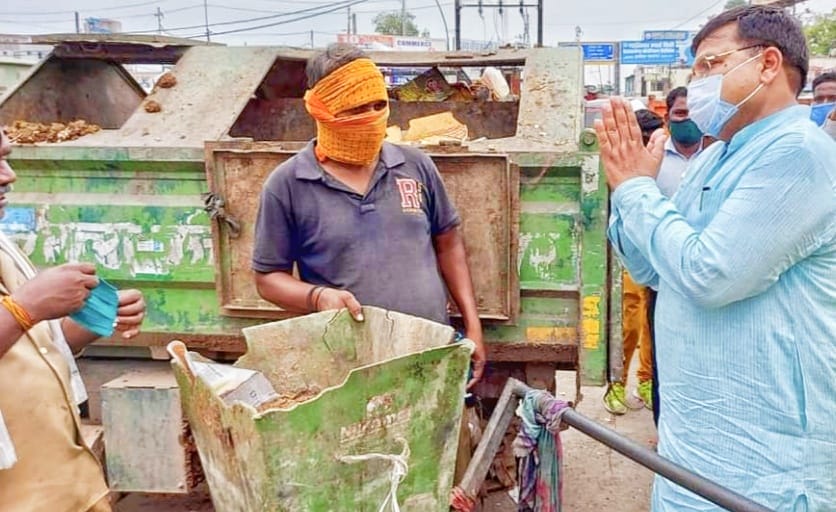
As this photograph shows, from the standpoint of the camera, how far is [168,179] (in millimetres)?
2906

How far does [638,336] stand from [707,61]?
9.95 ft

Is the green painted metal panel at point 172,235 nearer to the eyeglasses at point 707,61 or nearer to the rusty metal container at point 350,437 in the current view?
the rusty metal container at point 350,437

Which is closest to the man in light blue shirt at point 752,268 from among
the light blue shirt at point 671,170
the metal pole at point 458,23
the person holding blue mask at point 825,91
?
the light blue shirt at point 671,170

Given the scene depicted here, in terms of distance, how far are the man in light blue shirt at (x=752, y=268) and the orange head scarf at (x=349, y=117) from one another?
878 mm

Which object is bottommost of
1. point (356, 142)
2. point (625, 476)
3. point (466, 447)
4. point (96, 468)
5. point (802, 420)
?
point (625, 476)

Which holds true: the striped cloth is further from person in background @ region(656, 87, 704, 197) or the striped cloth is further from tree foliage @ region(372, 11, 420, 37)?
tree foliage @ region(372, 11, 420, 37)

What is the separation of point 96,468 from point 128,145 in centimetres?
135

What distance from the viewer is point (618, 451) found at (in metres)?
1.80

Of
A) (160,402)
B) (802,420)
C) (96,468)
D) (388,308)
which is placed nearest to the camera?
(802,420)

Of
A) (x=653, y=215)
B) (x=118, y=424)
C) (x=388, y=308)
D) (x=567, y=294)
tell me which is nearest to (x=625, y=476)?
(x=567, y=294)

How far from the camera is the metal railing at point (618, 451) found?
1.55 meters

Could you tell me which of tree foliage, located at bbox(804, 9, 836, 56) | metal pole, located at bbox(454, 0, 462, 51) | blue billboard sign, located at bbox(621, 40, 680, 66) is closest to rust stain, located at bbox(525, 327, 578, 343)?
metal pole, located at bbox(454, 0, 462, 51)

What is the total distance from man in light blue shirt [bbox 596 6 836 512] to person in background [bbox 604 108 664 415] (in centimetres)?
250

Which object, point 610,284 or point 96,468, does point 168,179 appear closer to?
point 96,468
